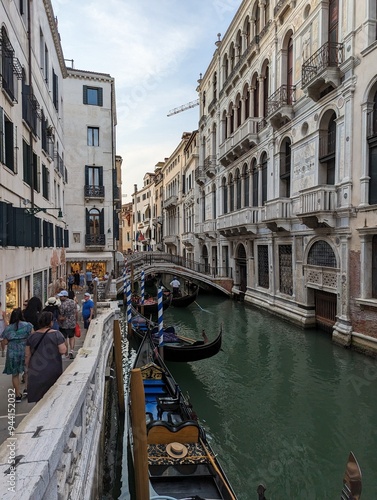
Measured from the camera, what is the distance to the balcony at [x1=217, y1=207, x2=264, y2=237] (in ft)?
46.8

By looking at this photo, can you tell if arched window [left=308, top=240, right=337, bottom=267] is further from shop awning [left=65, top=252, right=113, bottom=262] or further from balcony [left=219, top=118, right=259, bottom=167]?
shop awning [left=65, top=252, right=113, bottom=262]

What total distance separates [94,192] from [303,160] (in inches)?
433

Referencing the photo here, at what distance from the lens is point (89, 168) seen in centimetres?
1844

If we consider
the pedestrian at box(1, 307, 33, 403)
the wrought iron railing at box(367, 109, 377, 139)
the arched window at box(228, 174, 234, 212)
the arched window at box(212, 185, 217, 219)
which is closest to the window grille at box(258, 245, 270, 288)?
the arched window at box(228, 174, 234, 212)

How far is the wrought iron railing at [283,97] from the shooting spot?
38.2ft

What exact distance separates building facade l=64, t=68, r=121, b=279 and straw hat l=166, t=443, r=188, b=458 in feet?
49.8

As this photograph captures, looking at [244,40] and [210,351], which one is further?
[244,40]

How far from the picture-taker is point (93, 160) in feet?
60.4

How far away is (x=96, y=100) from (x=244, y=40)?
25.5 ft

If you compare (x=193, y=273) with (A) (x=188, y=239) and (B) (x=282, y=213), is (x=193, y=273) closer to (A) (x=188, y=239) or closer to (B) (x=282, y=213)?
(A) (x=188, y=239)

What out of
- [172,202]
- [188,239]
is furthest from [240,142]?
[172,202]

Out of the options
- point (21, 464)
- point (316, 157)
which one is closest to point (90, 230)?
point (316, 157)

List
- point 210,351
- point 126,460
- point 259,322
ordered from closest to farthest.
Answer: point 126,460
point 210,351
point 259,322

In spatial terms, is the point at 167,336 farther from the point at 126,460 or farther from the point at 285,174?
the point at 285,174
